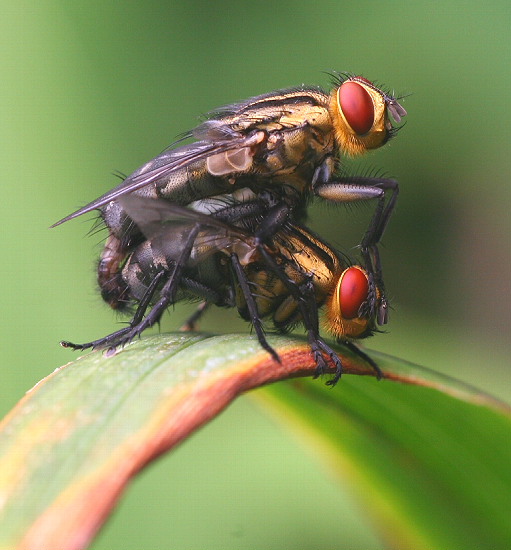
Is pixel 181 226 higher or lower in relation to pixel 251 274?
higher

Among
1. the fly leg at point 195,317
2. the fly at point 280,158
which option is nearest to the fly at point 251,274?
the fly at point 280,158

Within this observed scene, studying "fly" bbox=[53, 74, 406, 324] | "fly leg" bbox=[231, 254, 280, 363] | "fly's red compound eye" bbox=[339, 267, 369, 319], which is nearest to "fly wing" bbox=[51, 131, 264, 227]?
"fly" bbox=[53, 74, 406, 324]

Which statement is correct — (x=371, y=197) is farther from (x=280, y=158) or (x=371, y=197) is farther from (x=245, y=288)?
(x=245, y=288)

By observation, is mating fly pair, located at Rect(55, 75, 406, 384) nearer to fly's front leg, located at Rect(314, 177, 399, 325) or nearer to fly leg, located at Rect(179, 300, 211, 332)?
fly's front leg, located at Rect(314, 177, 399, 325)

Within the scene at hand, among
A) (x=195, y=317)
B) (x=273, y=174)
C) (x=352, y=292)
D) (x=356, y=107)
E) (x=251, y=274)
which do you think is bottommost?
(x=195, y=317)

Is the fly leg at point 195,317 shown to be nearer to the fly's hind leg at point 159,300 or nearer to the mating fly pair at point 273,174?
the mating fly pair at point 273,174

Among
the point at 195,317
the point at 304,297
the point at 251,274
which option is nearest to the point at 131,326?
the point at 251,274

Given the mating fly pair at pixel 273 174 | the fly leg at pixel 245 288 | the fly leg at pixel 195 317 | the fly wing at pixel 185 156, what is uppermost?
the fly wing at pixel 185 156
